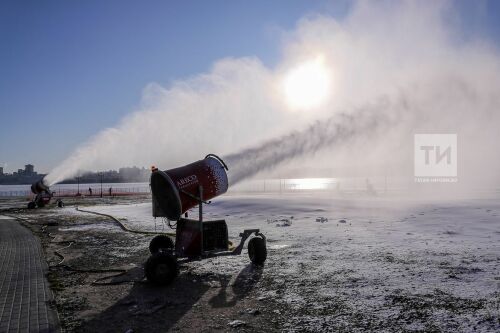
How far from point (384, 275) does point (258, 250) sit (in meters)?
3.23

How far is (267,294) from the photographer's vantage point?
25.0 ft

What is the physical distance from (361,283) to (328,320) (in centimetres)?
225

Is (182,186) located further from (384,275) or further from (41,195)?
(41,195)

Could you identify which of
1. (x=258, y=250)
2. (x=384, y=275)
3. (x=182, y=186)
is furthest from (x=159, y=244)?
(x=384, y=275)

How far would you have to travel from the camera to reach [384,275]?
8.59 meters

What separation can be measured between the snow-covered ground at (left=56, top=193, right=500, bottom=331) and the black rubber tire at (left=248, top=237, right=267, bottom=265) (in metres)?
0.30

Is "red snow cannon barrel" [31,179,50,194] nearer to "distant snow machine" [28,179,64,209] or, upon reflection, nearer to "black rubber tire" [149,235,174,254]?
"distant snow machine" [28,179,64,209]

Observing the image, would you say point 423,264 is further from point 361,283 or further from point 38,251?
point 38,251

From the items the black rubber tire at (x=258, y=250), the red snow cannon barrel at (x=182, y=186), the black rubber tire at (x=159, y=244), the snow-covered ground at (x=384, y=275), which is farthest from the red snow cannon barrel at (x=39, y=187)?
the black rubber tire at (x=258, y=250)

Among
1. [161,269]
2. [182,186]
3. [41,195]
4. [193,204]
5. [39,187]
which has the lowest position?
[161,269]

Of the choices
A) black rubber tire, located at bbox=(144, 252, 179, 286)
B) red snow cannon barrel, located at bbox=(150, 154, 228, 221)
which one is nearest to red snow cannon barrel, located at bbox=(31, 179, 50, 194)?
red snow cannon barrel, located at bbox=(150, 154, 228, 221)

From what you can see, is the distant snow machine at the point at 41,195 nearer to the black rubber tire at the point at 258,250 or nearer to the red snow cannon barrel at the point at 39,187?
the red snow cannon barrel at the point at 39,187

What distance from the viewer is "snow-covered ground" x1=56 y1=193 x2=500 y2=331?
19.9 ft

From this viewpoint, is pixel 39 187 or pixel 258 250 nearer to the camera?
pixel 258 250
